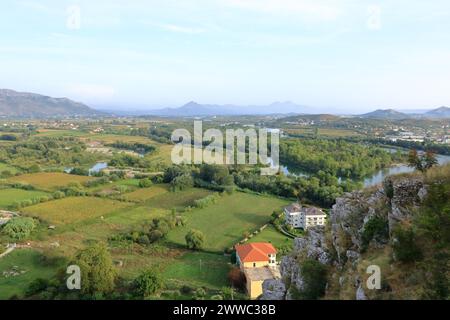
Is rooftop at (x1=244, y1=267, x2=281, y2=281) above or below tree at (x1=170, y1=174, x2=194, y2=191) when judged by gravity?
below

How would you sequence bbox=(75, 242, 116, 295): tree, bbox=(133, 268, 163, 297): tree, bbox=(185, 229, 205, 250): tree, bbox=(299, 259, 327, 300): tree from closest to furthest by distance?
bbox=(299, 259, 327, 300): tree → bbox=(133, 268, 163, 297): tree → bbox=(75, 242, 116, 295): tree → bbox=(185, 229, 205, 250): tree

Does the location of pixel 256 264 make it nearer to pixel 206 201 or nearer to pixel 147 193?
pixel 206 201

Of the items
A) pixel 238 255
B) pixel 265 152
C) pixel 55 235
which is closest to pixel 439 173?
pixel 238 255

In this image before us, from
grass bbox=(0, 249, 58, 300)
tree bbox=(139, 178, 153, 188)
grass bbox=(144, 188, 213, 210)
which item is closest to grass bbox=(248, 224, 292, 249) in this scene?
grass bbox=(144, 188, 213, 210)

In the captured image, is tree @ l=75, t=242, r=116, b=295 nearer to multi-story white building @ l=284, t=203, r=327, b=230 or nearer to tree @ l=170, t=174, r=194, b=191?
multi-story white building @ l=284, t=203, r=327, b=230

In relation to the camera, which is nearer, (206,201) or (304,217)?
(304,217)

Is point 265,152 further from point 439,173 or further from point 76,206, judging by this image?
point 439,173

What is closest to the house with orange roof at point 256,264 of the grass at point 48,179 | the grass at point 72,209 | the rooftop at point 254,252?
the rooftop at point 254,252

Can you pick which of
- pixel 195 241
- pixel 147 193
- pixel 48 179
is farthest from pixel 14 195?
pixel 195 241
